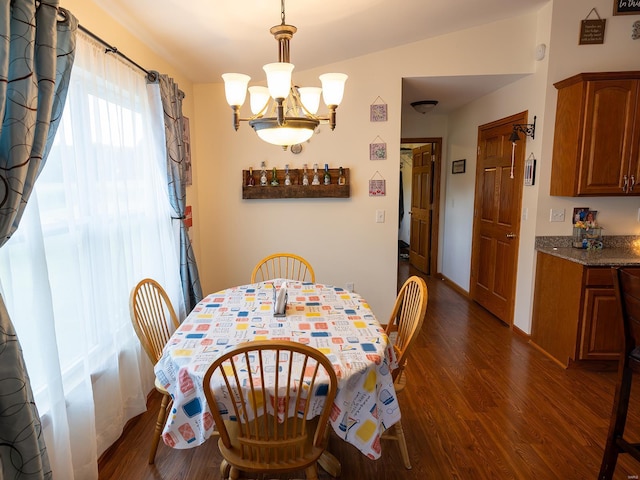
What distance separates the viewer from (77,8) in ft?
6.08

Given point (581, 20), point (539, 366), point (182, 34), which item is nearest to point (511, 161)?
point (581, 20)

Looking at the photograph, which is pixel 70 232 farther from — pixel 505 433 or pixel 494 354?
pixel 494 354

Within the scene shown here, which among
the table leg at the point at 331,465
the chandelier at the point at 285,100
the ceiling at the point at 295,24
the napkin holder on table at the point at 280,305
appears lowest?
the table leg at the point at 331,465

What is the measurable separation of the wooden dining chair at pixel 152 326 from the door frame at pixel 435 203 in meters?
4.17

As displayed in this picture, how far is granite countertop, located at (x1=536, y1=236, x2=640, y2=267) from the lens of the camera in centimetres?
278

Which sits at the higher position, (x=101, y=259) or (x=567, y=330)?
(x=101, y=259)

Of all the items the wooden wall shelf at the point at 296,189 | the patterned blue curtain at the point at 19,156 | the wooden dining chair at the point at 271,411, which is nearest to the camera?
the patterned blue curtain at the point at 19,156

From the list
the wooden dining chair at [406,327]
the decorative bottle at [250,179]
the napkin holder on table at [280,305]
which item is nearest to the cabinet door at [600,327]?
the wooden dining chair at [406,327]

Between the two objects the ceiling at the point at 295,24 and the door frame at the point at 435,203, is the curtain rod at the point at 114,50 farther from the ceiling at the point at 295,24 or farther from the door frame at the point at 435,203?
the door frame at the point at 435,203

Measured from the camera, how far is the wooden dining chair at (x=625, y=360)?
1646 millimetres

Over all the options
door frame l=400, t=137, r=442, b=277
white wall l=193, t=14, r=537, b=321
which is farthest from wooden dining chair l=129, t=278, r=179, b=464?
door frame l=400, t=137, r=442, b=277

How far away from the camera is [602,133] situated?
116 inches

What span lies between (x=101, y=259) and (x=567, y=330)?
10.7ft

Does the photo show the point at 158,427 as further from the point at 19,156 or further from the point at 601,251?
the point at 601,251
